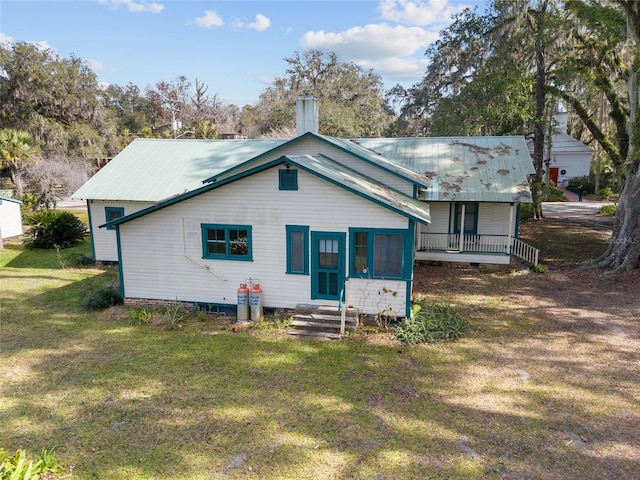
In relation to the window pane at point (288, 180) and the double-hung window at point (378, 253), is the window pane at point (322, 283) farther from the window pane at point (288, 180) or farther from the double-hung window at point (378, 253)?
the window pane at point (288, 180)

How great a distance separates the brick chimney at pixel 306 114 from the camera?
15.0 m

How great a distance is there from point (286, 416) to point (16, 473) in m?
3.79

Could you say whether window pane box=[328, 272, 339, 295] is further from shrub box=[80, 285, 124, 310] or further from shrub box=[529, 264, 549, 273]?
shrub box=[529, 264, 549, 273]

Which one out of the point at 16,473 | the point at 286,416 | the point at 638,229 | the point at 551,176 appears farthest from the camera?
the point at 551,176

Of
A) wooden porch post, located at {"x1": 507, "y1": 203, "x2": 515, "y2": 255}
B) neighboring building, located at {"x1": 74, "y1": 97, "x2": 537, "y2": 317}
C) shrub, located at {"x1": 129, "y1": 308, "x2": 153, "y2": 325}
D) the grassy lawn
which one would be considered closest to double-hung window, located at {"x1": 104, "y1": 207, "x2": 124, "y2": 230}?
neighboring building, located at {"x1": 74, "y1": 97, "x2": 537, "y2": 317}

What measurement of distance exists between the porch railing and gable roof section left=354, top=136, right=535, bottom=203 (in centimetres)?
175

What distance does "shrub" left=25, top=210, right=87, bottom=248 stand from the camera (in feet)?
69.4

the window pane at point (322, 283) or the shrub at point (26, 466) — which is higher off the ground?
the window pane at point (322, 283)

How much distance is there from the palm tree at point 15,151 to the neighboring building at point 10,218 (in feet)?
21.4

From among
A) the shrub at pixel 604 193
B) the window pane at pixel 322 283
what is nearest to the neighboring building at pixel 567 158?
the shrub at pixel 604 193

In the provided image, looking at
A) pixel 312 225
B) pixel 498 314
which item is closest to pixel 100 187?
pixel 312 225

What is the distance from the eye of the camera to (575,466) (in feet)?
20.6

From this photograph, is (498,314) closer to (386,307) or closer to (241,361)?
(386,307)

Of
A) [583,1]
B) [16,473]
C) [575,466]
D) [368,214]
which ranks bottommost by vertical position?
[575,466]
